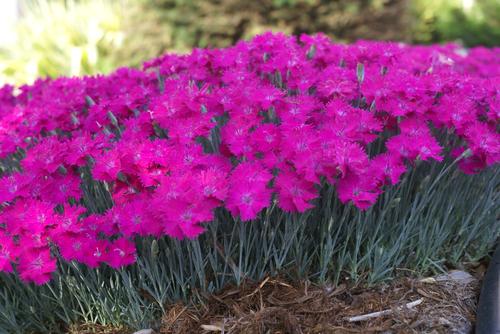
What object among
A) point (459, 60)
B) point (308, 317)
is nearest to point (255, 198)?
point (308, 317)

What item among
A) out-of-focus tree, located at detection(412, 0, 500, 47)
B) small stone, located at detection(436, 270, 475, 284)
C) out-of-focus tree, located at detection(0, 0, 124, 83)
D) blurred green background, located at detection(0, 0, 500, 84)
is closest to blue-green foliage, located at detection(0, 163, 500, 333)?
small stone, located at detection(436, 270, 475, 284)

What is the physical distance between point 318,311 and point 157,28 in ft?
16.4

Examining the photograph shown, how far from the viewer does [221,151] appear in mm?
1819

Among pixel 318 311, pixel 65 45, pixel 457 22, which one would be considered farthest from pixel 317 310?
pixel 457 22

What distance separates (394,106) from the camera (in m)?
1.93

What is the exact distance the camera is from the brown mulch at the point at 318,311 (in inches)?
68.0

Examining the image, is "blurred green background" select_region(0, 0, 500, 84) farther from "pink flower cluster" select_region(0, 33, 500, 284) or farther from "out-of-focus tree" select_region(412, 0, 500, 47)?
"pink flower cluster" select_region(0, 33, 500, 284)

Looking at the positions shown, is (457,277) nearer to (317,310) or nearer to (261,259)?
(317,310)

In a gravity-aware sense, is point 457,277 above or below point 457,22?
below

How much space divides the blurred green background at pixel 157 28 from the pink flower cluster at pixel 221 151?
12.3 feet

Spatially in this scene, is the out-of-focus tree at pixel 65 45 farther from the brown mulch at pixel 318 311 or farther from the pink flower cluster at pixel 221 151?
the brown mulch at pixel 318 311

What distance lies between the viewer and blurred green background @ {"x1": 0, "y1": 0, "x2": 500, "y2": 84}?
6.12 metres

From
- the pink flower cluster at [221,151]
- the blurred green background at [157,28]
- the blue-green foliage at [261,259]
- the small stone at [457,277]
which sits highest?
the blurred green background at [157,28]

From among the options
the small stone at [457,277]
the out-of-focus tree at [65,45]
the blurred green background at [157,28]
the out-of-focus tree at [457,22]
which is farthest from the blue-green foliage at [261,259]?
the out-of-focus tree at [457,22]
